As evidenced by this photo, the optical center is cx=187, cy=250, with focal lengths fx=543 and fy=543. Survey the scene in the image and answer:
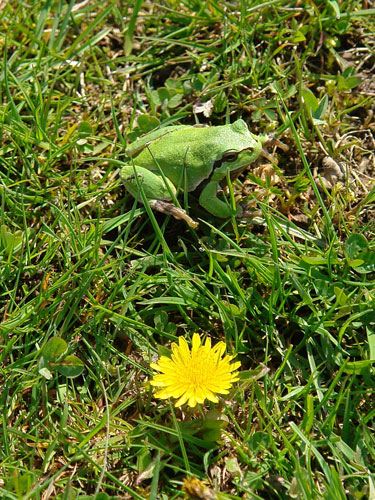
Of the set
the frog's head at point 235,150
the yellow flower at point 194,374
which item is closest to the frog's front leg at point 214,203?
the frog's head at point 235,150

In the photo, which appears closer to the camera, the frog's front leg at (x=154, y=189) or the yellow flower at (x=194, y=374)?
the yellow flower at (x=194, y=374)

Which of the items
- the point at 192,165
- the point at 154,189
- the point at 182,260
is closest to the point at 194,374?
the point at 182,260

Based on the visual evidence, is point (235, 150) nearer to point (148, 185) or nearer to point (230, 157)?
point (230, 157)

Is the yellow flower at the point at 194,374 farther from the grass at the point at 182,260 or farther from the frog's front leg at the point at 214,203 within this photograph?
the frog's front leg at the point at 214,203

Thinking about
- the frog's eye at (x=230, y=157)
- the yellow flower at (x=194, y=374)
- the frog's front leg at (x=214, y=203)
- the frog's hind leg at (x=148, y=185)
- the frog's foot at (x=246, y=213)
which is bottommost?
the yellow flower at (x=194, y=374)

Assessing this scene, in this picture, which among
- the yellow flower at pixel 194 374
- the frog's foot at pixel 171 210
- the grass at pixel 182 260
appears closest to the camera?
the yellow flower at pixel 194 374

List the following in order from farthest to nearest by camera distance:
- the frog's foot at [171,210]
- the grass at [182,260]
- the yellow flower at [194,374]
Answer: the frog's foot at [171,210]
the grass at [182,260]
the yellow flower at [194,374]

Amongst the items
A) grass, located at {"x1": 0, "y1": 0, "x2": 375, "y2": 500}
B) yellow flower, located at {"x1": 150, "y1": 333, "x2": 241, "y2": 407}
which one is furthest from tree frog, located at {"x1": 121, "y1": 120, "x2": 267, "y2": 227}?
yellow flower, located at {"x1": 150, "y1": 333, "x2": 241, "y2": 407}

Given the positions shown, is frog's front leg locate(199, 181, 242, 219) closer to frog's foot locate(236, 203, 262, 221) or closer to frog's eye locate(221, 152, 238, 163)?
frog's foot locate(236, 203, 262, 221)
